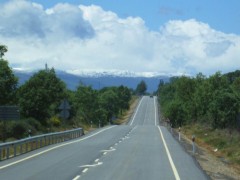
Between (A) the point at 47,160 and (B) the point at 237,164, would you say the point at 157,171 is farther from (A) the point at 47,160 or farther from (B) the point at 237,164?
(B) the point at 237,164

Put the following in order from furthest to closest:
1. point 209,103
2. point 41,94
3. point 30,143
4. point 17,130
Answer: point 209,103, point 41,94, point 17,130, point 30,143

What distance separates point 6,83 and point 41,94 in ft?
26.8

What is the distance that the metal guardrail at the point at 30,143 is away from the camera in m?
28.0

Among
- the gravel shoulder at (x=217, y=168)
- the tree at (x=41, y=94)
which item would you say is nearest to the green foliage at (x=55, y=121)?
the tree at (x=41, y=94)

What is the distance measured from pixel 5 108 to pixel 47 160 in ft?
25.4

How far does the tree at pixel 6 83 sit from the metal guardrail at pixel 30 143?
7.10 meters

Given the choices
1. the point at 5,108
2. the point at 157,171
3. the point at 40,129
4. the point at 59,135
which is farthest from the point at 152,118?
the point at 157,171

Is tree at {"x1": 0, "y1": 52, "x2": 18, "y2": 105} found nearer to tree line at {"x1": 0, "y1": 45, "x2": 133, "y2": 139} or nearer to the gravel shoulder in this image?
tree line at {"x1": 0, "y1": 45, "x2": 133, "y2": 139}

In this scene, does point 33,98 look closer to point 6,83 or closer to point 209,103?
point 6,83

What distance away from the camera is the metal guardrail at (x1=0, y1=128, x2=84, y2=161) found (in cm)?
2796

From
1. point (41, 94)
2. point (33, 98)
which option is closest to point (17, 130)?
point (33, 98)

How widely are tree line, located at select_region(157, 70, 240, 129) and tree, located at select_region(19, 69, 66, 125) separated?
19418mm

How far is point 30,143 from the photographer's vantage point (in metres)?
34.8

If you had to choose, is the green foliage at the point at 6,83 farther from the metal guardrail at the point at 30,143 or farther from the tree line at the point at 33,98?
the metal guardrail at the point at 30,143
